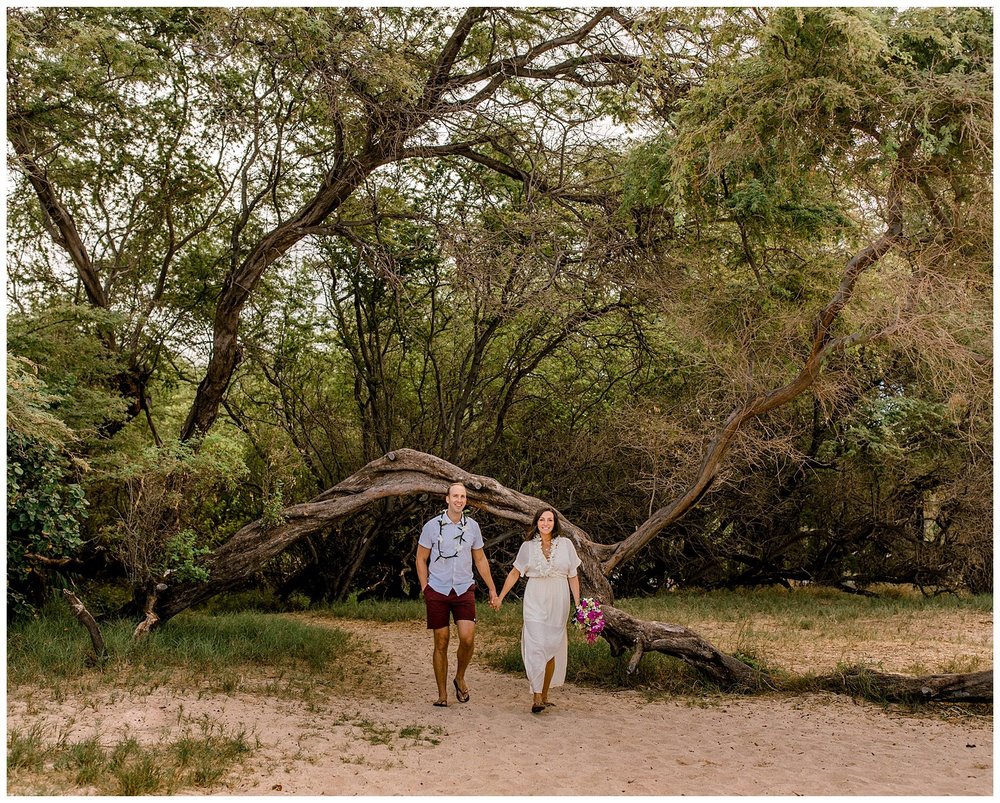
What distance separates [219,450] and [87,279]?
14.0 ft

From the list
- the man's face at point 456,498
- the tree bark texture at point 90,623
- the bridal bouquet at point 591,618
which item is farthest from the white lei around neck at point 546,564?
the tree bark texture at point 90,623

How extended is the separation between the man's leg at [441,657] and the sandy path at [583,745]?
0.17 m

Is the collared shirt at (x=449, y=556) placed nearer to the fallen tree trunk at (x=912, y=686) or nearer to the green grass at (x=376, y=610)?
the fallen tree trunk at (x=912, y=686)

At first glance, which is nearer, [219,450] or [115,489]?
[219,450]

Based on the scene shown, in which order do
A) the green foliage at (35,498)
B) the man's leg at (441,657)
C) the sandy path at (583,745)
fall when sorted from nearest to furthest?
the sandy path at (583,745) < the man's leg at (441,657) < the green foliage at (35,498)

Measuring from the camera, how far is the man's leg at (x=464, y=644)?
24.0ft

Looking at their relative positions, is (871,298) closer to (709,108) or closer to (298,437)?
(709,108)

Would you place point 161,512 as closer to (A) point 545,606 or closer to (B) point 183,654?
(B) point 183,654

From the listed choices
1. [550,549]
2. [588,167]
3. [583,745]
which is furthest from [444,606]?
[588,167]

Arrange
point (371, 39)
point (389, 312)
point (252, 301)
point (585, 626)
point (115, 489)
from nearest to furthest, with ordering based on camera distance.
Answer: point (585, 626) → point (371, 39) → point (115, 489) → point (252, 301) → point (389, 312)

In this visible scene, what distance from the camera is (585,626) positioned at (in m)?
7.98

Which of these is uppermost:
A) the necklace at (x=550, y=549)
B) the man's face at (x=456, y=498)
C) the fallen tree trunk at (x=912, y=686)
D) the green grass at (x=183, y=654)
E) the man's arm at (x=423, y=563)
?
the man's face at (x=456, y=498)

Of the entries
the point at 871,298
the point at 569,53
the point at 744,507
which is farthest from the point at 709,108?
the point at 744,507

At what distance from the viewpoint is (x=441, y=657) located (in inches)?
295
